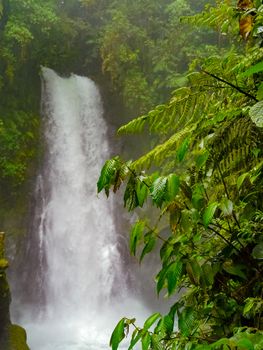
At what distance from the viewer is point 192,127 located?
2164 millimetres

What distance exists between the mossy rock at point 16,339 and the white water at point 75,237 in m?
1.52

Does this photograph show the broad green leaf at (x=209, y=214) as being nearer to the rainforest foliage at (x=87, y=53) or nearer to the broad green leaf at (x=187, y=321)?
the broad green leaf at (x=187, y=321)

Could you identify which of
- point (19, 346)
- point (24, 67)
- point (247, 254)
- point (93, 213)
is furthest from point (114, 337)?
point (24, 67)

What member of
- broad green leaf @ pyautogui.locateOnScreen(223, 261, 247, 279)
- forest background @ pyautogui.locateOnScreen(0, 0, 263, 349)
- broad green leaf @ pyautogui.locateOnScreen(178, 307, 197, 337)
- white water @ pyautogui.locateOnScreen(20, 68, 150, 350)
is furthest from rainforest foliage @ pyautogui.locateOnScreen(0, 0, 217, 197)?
broad green leaf @ pyautogui.locateOnScreen(178, 307, 197, 337)

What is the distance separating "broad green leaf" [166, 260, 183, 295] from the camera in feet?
4.39

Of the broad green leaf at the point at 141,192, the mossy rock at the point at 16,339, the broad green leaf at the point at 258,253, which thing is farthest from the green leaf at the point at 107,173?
the mossy rock at the point at 16,339

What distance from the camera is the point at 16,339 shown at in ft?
21.5

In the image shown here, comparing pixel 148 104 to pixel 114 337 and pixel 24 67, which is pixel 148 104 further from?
pixel 114 337

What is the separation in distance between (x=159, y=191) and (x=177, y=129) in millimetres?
2275

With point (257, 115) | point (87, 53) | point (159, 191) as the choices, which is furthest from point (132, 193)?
point (87, 53)

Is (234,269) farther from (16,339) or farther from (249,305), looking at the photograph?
(16,339)

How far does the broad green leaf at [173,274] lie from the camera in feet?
4.39

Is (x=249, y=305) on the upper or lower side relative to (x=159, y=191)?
lower

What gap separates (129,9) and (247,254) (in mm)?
15175
